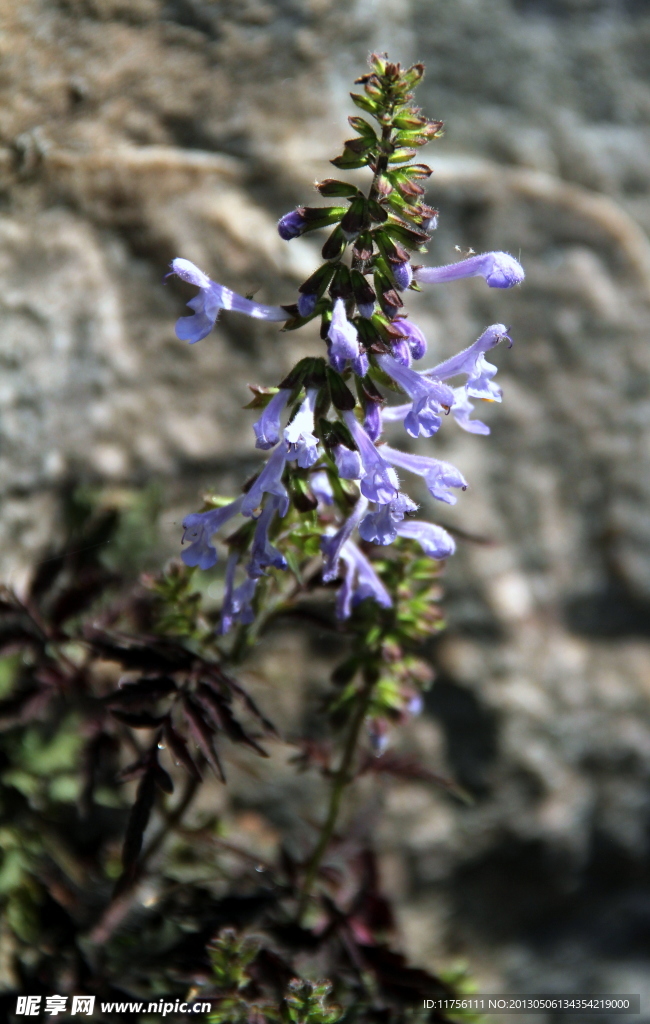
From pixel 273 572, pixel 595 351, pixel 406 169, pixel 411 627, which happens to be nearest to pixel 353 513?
pixel 273 572

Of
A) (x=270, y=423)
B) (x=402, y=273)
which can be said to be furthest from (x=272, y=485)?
(x=402, y=273)

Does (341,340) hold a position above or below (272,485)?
above

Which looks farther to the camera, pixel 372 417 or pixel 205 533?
pixel 205 533

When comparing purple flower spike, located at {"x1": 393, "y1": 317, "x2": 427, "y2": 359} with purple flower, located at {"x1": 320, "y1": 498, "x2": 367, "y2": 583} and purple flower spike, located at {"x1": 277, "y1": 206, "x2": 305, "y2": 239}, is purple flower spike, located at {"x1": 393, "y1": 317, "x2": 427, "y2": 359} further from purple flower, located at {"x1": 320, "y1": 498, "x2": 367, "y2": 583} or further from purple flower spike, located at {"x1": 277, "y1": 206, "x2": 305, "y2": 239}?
purple flower, located at {"x1": 320, "y1": 498, "x2": 367, "y2": 583}

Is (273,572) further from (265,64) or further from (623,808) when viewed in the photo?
(623,808)

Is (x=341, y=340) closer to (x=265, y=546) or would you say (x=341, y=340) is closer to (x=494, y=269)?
(x=494, y=269)

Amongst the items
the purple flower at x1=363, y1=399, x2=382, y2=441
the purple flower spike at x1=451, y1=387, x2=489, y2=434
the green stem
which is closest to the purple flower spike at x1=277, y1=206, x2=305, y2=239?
the purple flower at x1=363, y1=399, x2=382, y2=441
